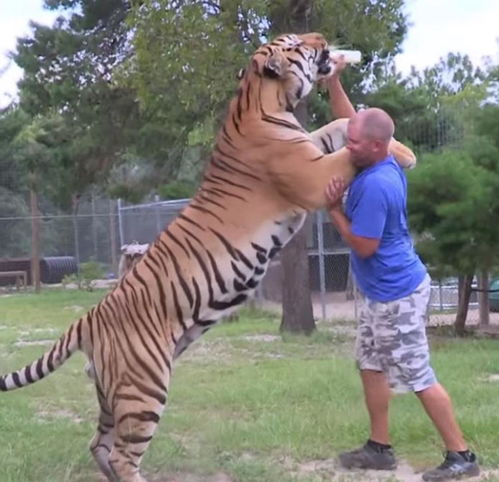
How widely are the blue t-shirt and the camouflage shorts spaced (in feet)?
0.17

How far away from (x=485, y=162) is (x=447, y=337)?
2242mm

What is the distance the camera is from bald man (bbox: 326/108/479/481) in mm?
5012

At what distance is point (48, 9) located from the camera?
20688 millimetres

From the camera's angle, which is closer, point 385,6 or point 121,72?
point 385,6

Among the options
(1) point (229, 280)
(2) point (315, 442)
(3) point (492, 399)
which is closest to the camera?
(1) point (229, 280)

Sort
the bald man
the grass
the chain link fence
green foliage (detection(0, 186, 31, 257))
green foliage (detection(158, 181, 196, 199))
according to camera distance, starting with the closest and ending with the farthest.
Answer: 1. the bald man
2. the grass
3. the chain link fence
4. green foliage (detection(158, 181, 196, 199))
5. green foliage (detection(0, 186, 31, 257))

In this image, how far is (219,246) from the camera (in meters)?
4.77

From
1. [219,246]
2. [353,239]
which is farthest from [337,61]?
[219,246]

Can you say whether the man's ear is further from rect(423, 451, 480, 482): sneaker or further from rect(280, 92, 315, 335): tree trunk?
rect(280, 92, 315, 335): tree trunk

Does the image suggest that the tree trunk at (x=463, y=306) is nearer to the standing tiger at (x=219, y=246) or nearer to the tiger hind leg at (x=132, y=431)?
the standing tiger at (x=219, y=246)

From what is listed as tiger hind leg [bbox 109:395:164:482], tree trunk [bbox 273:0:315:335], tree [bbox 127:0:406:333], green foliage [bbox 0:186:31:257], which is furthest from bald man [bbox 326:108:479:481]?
green foliage [bbox 0:186:31:257]

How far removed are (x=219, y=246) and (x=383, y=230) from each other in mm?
876

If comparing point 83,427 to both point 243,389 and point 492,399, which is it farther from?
point 492,399

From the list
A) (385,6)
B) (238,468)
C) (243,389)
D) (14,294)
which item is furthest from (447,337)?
(14,294)
